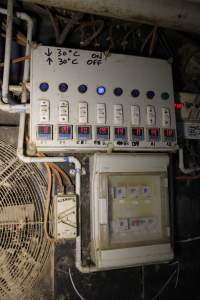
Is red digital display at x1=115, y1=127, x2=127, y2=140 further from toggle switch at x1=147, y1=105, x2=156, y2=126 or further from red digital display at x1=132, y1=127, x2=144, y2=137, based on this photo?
toggle switch at x1=147, y1=105, x2=156, y2=126

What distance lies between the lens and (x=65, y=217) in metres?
1.56

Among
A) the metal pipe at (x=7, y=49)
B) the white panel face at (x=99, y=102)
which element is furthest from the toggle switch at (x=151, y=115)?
the metal pipe at (x=7, y=49)

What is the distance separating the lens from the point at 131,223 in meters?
1.59

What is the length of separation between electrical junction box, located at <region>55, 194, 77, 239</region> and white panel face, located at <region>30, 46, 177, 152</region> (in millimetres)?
294

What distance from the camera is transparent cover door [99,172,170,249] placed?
5.09ft

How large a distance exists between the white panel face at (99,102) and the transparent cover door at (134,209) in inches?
7.4

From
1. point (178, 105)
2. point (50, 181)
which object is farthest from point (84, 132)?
point (178, 105)

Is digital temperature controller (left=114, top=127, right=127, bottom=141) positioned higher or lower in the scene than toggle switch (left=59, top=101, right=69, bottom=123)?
lower

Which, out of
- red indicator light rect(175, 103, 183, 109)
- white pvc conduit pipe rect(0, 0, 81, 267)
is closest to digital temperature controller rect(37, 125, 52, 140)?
white pvc conduit pipe rect(0, 0, 81, 267)

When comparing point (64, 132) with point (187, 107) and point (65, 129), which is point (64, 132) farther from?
point (187, 107)

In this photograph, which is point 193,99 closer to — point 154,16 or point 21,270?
point 154,16

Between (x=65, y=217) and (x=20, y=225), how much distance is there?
0.81 feet

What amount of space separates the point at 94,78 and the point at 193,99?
0.71 metres

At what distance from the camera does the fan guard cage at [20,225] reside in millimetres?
1517
